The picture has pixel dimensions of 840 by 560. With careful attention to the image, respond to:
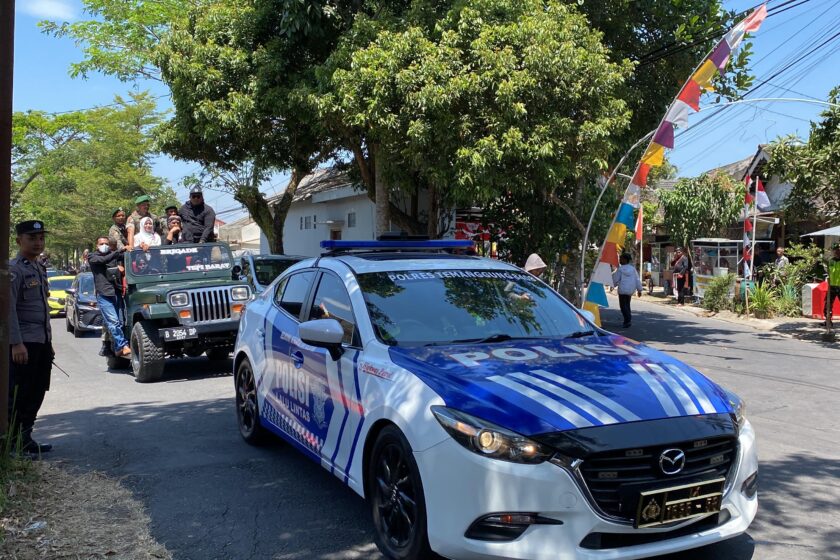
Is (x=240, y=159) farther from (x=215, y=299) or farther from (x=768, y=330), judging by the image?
(x=768, y=330)

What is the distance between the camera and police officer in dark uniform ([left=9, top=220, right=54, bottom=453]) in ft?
19.3

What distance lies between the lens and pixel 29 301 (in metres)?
5.98

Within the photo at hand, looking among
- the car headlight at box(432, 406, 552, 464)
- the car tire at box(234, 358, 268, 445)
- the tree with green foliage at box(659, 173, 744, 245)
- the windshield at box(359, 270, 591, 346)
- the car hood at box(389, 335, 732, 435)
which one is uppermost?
the tree with green foliage at box(659, 173, 744, 245)

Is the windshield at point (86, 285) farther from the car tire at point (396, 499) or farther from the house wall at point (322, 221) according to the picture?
the car tire at point (396, 499)

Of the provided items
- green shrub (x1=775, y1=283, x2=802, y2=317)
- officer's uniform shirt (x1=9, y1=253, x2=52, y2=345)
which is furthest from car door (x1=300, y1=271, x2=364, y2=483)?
green shrub (x1=775, y1=283, x2=802, y2=317)

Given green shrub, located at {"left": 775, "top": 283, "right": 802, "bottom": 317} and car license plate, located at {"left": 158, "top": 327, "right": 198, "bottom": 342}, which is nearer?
car license plate, located at {"left": 158, "top": 327, "right": 198, "bottom": 342}

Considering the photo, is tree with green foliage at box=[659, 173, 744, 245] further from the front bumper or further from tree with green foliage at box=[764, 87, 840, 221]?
the front bumper

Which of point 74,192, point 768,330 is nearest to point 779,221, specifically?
point 768,330

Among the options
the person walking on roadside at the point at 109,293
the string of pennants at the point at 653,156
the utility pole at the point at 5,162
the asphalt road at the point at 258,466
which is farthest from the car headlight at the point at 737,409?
the person walking on roadside at the point at 109,293

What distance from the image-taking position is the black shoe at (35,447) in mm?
5854

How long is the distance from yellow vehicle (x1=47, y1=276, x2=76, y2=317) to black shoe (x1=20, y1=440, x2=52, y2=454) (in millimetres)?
17494

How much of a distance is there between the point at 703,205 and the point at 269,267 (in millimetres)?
18611

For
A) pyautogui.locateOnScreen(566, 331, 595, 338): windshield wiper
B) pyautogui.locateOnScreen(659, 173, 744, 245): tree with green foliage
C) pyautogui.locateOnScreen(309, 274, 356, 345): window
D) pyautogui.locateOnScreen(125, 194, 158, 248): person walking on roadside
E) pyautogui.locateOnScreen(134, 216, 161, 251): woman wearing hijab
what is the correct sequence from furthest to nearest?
pyautogui.locateOnScreen(659, 173, 744, 245): tree with green foliage, pyautogui.locateOnScreen(134, 216, 161, 251): woman wearing hijab, pyautogui.locateOnScreen(125, 194, 158, 248): person walking on roadside, pyautogui.locateOnScreen(566, 331, 595, 338): windshield wiper, pyautogui.locateOnScreen(309, 274, 356, 345): window

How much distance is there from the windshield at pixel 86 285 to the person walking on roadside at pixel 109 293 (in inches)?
287
